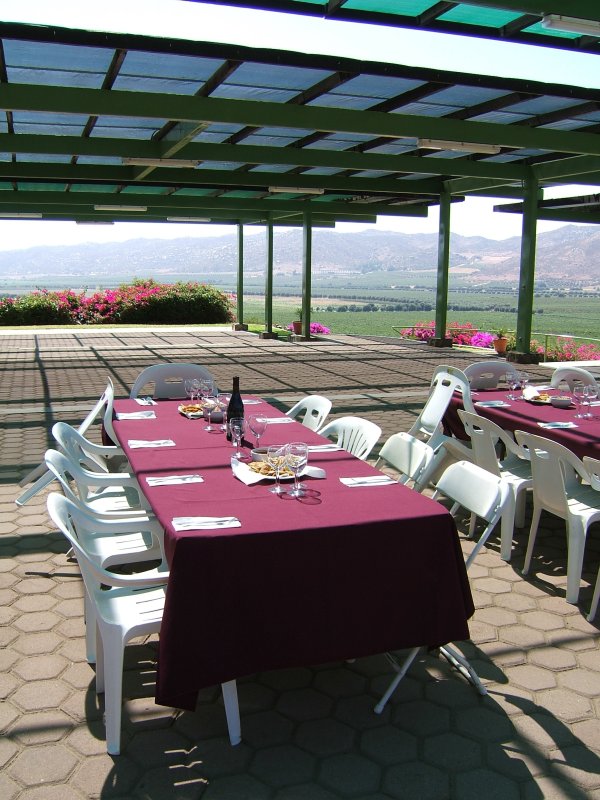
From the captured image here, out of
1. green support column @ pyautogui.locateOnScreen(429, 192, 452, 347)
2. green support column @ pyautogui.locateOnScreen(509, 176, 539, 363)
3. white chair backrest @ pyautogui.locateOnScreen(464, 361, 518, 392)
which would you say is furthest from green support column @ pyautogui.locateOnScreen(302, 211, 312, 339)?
white chair backrest @ pyautogui.locateOnScreen(464, 361, 518, 392)

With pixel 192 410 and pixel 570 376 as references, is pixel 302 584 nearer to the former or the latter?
pixel 192 410

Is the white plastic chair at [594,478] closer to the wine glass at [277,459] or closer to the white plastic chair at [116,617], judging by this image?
the wine glass at [277,459]

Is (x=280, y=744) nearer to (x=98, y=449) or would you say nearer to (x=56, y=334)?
(x=98, y=449)

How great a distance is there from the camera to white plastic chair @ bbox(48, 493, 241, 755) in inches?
98.9

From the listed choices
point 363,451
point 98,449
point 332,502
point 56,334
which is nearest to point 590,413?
point 363,451

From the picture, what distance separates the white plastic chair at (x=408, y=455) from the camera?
143 inches

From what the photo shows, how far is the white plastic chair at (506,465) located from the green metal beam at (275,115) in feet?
17.2

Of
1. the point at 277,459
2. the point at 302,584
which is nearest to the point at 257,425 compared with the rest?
the point at 277,459

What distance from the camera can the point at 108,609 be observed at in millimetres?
2658

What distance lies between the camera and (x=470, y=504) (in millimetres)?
3055

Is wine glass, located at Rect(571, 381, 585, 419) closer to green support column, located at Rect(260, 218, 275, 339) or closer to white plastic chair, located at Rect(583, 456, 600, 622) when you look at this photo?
white plastic chair, located at Rect(583, 456, 600, 622)

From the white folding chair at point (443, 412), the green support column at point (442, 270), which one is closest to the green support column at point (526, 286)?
the green support column at point (442, 270)

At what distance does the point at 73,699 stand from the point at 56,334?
59.0 ft

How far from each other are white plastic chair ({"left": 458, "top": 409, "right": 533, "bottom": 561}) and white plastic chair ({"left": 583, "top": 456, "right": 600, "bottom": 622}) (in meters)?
0.49
